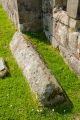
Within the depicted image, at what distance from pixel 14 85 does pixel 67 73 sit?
120cm

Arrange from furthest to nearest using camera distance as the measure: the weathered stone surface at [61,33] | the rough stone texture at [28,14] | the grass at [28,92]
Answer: the rough stone texture at [28,14] → the weathered stone surface at [61,33] → the grass at [28,92]

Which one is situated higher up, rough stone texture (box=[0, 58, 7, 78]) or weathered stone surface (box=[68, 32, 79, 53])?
weathered stone surface (box=[68, 32, 79, 53])

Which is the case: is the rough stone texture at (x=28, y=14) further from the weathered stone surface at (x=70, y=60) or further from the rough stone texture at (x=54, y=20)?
the weathered stone surface at (x=70, y=60)

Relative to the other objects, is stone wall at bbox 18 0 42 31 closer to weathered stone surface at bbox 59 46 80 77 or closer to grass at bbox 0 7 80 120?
grass at bbox 0 7 80 120

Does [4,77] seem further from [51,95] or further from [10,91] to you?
[51,95]

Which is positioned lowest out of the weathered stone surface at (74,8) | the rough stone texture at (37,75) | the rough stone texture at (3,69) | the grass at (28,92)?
the grass at (28,92)

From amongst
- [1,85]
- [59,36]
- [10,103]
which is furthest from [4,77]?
[59,36]

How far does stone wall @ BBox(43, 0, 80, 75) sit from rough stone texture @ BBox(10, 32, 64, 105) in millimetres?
817

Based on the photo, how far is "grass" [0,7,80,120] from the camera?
13.8 feet

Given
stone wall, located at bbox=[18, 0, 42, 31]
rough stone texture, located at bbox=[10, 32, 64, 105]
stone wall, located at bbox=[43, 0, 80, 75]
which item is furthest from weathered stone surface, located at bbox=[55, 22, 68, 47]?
stone wall, located at bbox=[18, 0, 42, 31]

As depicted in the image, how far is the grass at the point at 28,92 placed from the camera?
422cm

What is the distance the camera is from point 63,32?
18.9 feet

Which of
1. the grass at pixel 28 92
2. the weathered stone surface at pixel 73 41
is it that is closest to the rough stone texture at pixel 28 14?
the grass at pixel 28 92

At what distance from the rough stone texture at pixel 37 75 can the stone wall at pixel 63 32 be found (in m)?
0.82
